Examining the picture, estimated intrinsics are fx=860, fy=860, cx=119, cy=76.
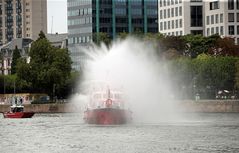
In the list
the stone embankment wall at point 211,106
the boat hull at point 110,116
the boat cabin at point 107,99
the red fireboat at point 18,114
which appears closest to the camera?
the boat hull at point 110,116

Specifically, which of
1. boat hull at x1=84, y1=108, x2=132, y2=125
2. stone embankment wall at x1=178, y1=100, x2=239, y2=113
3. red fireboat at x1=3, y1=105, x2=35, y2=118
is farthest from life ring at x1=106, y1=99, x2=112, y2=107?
red fireboat at x1=3, y1=105, x2=35, y2=118

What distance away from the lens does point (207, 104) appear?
166 m

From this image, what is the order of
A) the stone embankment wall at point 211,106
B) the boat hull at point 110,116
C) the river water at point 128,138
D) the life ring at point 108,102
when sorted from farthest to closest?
1. the stone embankment wall at point 211,106
2. the boat hull at point 110,116
3. the life ring at point 108,102
4. the river water at point 128,138

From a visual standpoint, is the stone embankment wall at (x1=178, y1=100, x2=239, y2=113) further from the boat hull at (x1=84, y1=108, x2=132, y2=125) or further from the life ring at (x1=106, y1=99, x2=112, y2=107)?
the life ring at (x1=106, y1=99, x2=112, y2=107)

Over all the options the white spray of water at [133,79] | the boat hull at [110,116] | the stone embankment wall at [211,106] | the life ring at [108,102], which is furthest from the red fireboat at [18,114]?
the life ring at [108,102]

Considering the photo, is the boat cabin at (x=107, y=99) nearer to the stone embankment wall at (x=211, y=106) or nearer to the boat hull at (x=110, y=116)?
the boat hull at (x=110, y=116)

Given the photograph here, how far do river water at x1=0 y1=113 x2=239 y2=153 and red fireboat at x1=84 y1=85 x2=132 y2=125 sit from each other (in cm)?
132

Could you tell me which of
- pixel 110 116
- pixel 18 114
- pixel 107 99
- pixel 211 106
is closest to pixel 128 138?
pixel 107 99

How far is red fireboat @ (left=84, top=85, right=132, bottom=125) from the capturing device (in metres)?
113

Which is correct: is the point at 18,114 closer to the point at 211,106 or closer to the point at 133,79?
the point at 211,106

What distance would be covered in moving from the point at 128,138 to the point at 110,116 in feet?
67.6

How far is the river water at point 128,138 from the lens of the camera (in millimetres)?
81438

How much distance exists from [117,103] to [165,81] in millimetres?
59513

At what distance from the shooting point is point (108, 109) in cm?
11256
